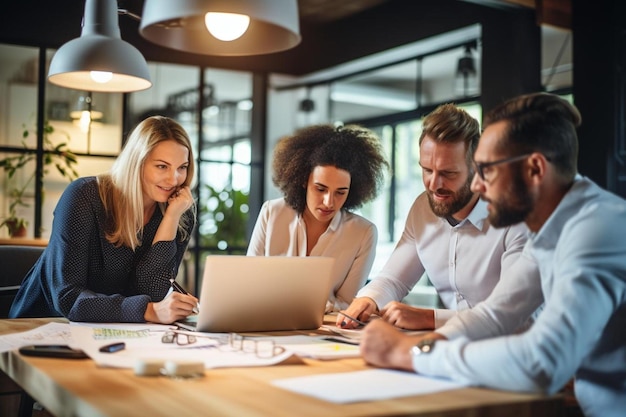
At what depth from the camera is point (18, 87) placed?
18.6 feet

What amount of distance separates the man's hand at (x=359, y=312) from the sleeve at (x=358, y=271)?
541mm

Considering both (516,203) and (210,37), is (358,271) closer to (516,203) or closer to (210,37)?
(210,37)

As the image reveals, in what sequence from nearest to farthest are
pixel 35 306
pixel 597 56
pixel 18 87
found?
pixel 35 306 < pixel 597 56 < pixel 18 87

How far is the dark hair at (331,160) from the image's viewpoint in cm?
342

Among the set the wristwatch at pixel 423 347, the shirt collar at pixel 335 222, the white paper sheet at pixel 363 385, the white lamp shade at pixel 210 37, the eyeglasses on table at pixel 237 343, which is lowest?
the eyeglasses on table at pixel 237 343

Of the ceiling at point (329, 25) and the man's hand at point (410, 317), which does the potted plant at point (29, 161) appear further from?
the man's hand at point (410, 317)

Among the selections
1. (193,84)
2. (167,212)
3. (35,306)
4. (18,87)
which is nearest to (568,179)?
(167,212)

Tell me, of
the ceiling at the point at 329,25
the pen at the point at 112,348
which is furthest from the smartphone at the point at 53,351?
the ceiling at the point at 329,25

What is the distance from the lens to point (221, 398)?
133 cm

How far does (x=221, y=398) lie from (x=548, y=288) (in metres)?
0.80

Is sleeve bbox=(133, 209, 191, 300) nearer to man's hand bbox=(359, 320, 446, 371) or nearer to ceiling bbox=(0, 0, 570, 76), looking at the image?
man's hand bbox=(359, 320, 446, 371)

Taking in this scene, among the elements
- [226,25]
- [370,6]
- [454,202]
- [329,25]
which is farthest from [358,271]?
[329,25]

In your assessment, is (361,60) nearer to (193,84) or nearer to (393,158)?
(393,158)

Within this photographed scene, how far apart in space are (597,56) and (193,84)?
5206 mm
